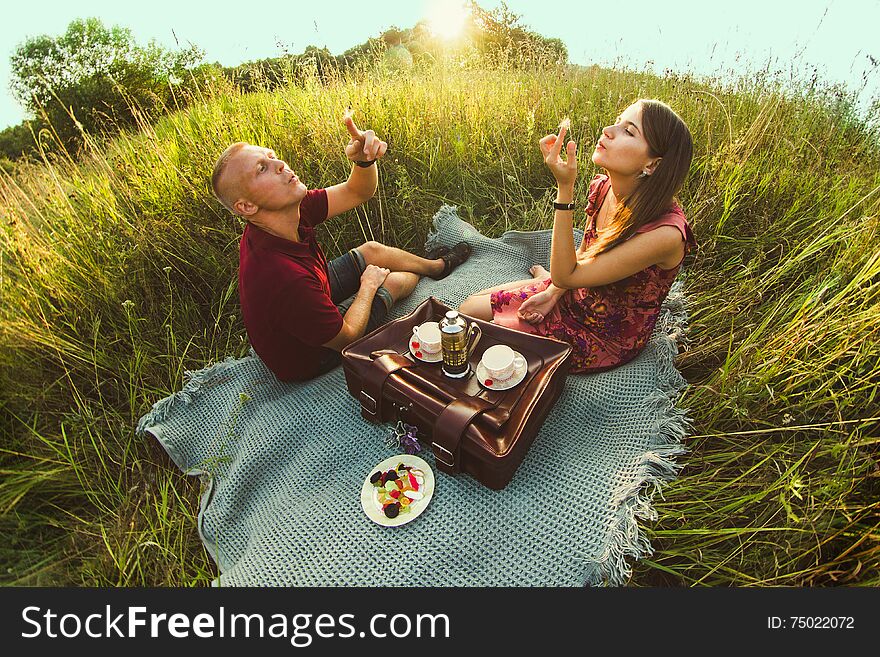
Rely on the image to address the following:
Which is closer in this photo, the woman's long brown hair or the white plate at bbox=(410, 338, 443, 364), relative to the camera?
the woman's long brown hair

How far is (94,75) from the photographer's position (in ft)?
18.5

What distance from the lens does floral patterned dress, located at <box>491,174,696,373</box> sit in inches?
97.4

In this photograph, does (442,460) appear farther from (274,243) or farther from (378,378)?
(274,243)

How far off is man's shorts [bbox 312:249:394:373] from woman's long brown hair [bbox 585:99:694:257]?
1.65 m

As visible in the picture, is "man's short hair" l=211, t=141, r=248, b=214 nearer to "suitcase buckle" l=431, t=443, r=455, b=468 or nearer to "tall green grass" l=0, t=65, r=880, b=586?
"tall green grass" l=0, t=65, r=880, b=586

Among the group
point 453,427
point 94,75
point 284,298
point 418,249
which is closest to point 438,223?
point 418,249

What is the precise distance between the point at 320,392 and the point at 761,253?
10.0ft

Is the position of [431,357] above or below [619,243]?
below

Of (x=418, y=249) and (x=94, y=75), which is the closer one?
(x=418, y=249)

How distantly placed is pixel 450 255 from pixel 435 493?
2.09 m

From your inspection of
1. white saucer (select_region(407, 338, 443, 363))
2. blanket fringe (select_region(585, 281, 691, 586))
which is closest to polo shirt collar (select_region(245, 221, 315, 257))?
white saucer (select_region(407, 338, 443, 363))

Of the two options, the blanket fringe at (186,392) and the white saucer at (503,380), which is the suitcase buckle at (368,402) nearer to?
the white saucer at (503,380)

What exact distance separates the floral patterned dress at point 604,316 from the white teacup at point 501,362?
502 mm

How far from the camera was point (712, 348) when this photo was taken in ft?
8.95
